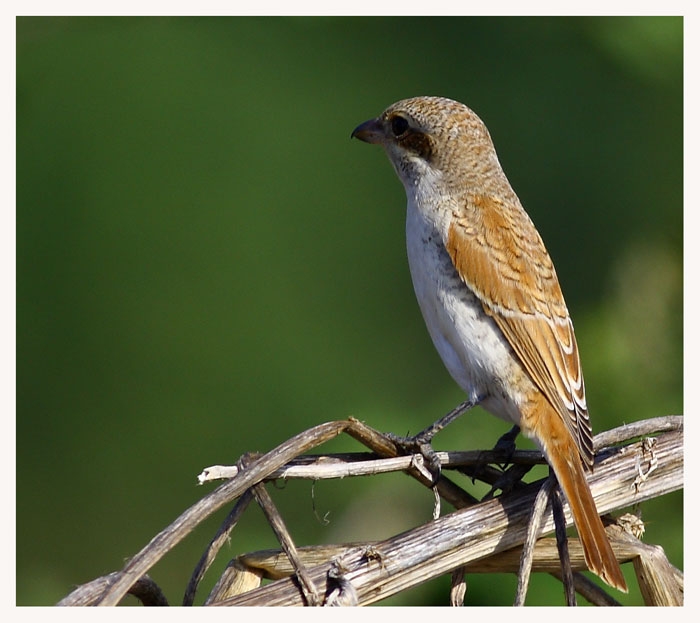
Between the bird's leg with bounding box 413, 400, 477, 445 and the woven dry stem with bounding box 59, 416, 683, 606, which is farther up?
the bird's leg with bounding box 413, 400, 477, 445

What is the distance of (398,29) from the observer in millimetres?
4086

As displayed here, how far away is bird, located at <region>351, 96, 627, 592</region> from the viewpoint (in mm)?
2637

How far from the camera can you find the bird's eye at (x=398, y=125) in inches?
119

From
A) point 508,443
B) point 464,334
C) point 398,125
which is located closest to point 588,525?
point 508,443

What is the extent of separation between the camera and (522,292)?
275 centimetres

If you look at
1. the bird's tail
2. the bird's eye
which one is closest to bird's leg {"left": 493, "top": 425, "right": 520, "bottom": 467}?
the bird's tail

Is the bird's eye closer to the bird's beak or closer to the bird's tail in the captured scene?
the bird's beak

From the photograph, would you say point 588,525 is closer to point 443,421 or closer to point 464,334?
point 443,421

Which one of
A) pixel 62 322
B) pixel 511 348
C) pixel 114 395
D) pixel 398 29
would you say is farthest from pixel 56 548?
pixel 398 29

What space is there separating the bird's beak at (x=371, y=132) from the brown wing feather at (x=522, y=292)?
38 cm

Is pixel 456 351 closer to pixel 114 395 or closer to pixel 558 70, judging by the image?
pixel 114 395

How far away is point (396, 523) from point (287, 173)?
1.84 meters

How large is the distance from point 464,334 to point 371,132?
2.49 ft

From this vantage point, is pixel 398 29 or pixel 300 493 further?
pixel 398 29
